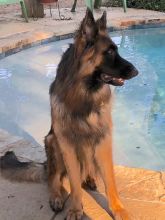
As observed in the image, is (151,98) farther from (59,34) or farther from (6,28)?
Answer: (6,28)

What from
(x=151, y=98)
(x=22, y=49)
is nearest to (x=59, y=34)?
(x=22, y=49)

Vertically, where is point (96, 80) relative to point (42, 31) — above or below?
above

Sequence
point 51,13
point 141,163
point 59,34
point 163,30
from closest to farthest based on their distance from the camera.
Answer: point 141,163
point 59,34
point 163,30
point 51,13

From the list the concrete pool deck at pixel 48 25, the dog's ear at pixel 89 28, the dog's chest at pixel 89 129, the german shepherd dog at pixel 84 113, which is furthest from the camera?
the concrete pool deck at pixel 48 25

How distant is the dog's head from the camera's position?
2.56 metres

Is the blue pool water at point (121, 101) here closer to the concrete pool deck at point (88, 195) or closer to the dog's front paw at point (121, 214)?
the concrete pool deck at point (88, 195)

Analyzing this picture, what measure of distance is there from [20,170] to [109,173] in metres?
0.74

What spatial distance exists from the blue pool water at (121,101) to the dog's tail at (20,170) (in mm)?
1256

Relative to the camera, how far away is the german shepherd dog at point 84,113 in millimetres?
2611

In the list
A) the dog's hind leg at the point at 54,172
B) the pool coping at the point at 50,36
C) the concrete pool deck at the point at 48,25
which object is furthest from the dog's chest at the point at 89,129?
the pool coping at the point at 50,36

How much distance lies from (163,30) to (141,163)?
269 inches

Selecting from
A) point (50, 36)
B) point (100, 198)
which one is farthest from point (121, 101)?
point (50, 36)

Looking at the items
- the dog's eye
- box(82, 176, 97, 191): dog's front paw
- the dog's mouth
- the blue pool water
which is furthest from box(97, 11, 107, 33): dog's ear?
the blue pool water

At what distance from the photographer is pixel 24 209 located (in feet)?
9.66
